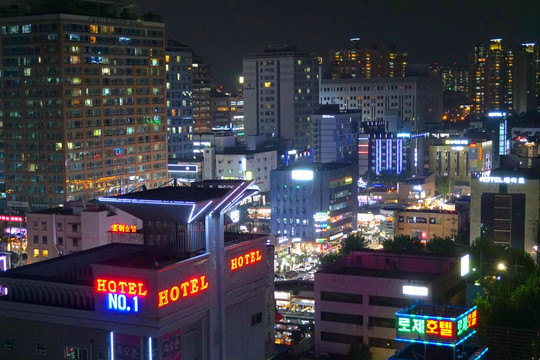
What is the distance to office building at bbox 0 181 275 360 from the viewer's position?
58.1 feet

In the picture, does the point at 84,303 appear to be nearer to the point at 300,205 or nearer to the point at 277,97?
the point at 300,205

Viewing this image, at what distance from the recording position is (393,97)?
105625 mm

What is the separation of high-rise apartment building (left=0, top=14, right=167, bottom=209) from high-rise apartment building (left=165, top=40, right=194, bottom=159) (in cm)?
1931

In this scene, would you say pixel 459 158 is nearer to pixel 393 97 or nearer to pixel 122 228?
pixel 393 97

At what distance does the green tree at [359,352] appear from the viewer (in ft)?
83.1

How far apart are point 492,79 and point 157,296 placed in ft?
404

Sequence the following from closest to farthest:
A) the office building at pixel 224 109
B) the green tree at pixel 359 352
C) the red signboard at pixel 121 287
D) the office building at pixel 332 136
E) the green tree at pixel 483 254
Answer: the red signboard at pixel 121 287 → the green tree at pixel 359 352 → the green tree at pixel 483 254 → the office building at pixel 332 136 → the office building at pixel 224 109

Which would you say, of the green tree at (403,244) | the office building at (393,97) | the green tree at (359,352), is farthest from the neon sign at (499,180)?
the office building at (393,97)

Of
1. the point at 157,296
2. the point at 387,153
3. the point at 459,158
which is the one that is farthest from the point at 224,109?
the point at 157,296

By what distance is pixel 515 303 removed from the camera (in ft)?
86.3

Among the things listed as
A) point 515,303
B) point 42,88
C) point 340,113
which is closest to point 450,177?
point 340,113

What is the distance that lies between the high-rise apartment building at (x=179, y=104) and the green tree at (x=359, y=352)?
171ft

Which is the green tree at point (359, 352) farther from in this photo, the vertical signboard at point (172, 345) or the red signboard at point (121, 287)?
the red signboard at point (121, 287)

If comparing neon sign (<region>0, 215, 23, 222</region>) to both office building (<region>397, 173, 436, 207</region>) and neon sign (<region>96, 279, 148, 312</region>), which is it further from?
neon sign (<region>96, 279, 148, 312</region>)
